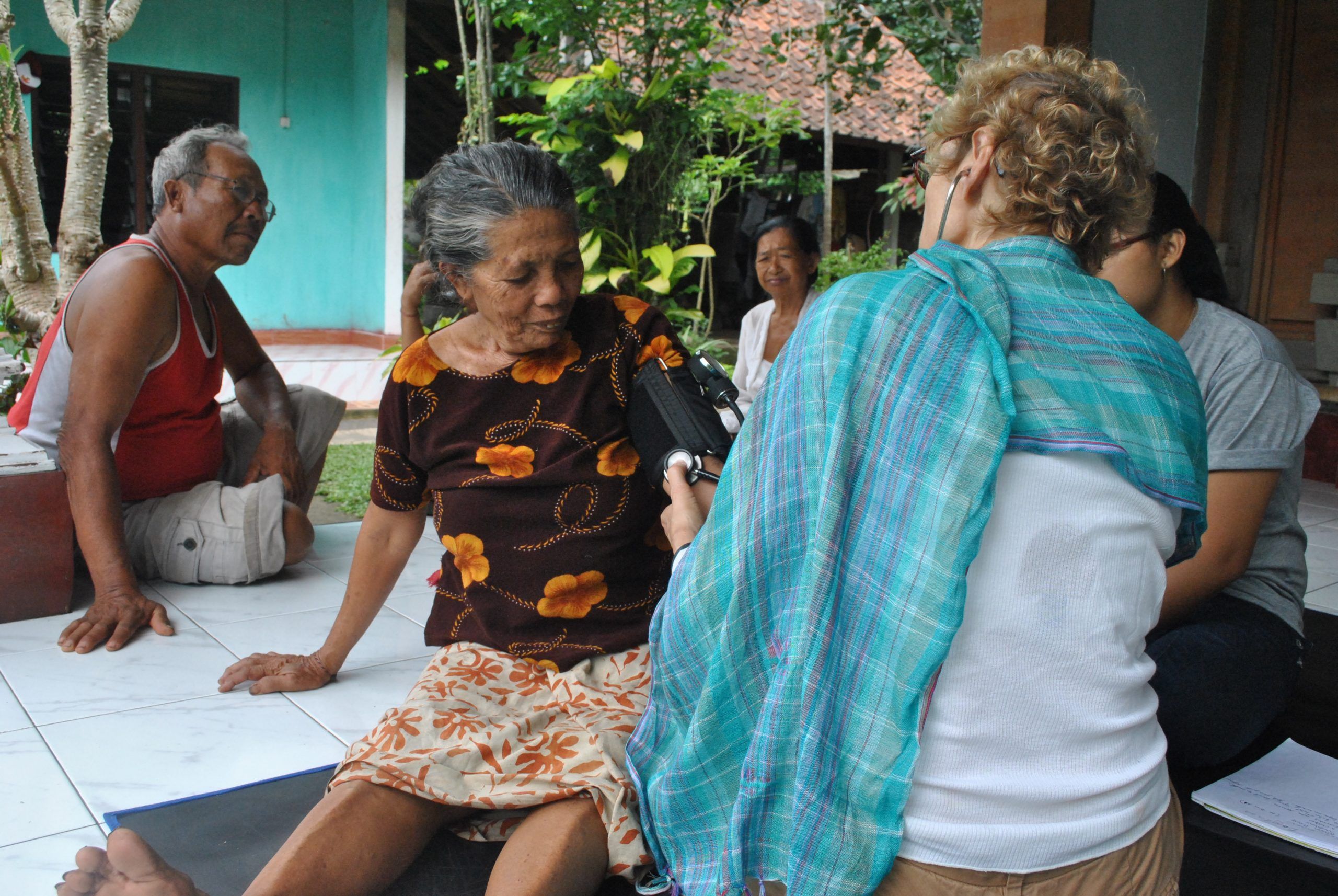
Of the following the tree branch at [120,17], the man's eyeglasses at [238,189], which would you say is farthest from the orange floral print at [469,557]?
the tree branch at [120,17]

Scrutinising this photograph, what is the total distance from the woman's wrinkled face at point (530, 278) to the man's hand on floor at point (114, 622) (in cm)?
178

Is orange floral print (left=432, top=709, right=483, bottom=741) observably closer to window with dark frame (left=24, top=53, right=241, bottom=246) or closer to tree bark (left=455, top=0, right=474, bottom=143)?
tree bark (left=455, top=0, right=474, bottom=143)

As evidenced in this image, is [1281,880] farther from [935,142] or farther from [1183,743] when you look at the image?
[935,142]

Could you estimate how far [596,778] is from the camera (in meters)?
1.64

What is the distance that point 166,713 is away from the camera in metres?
2.54

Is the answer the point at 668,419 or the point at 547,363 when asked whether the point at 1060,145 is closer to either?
the point at 668,419

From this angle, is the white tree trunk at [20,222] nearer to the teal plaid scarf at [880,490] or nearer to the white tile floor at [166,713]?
the white tile floor at [166,713]

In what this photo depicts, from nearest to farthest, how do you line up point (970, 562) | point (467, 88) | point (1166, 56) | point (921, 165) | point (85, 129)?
point (970, 562) → point (921, 165) → point (85, 129) → point (1166, 56) → point (467, 88)

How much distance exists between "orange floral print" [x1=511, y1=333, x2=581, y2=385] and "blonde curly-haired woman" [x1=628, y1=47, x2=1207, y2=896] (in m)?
0.79

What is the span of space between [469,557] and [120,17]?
391cm

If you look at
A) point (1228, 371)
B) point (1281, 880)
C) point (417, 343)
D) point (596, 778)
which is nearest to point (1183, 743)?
point (1281, 880)

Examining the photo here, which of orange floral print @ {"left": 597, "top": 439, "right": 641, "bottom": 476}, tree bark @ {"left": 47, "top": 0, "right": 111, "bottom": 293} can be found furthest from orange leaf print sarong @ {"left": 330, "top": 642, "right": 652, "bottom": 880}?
tree bark @ {"left": 47, "top": 0, "right": 111, "bottom": 293}

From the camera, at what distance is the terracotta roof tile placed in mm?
10875

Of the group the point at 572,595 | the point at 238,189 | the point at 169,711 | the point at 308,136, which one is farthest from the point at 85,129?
the point at 308,136
